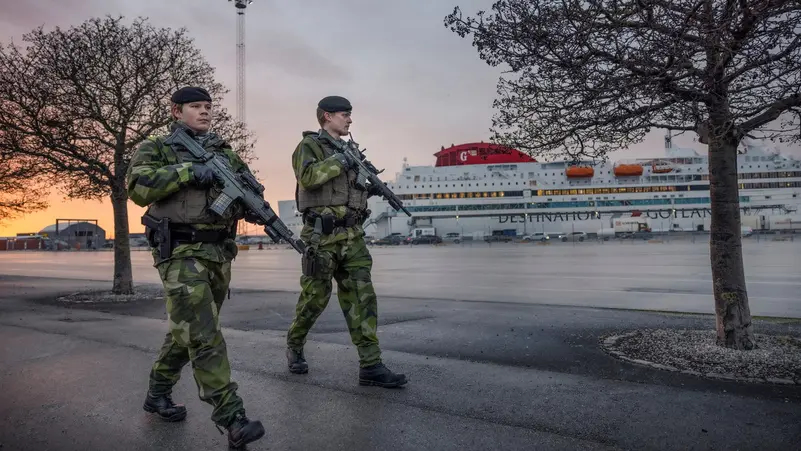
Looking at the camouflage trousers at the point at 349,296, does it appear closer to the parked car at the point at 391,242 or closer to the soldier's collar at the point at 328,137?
the soldier's collar at the point at 328,137

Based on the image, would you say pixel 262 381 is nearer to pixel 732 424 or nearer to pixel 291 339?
pixel 291 339

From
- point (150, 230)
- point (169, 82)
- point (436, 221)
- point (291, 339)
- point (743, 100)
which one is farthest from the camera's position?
point (436, 221)

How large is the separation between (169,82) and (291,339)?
875 centimetres

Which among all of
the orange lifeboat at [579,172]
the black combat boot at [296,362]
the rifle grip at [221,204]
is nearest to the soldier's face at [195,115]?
the rifle grip at [221,204]

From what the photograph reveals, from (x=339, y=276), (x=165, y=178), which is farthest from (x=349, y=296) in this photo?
(x=165, y=178)

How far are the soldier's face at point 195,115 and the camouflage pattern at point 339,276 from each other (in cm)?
101

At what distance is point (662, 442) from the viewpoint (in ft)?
9.43

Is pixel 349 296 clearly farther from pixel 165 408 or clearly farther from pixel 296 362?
pixel 165 408

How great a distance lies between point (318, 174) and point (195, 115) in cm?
109

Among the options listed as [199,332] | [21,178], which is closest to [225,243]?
[199,332]

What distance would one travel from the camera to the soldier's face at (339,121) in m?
4.57

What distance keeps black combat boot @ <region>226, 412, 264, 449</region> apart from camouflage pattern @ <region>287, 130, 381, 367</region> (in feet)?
4.49

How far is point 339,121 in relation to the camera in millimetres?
4578

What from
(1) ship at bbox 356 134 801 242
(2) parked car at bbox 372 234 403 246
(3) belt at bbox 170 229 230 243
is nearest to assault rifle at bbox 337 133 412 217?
(3) belt at bbox 170 229 230 243
